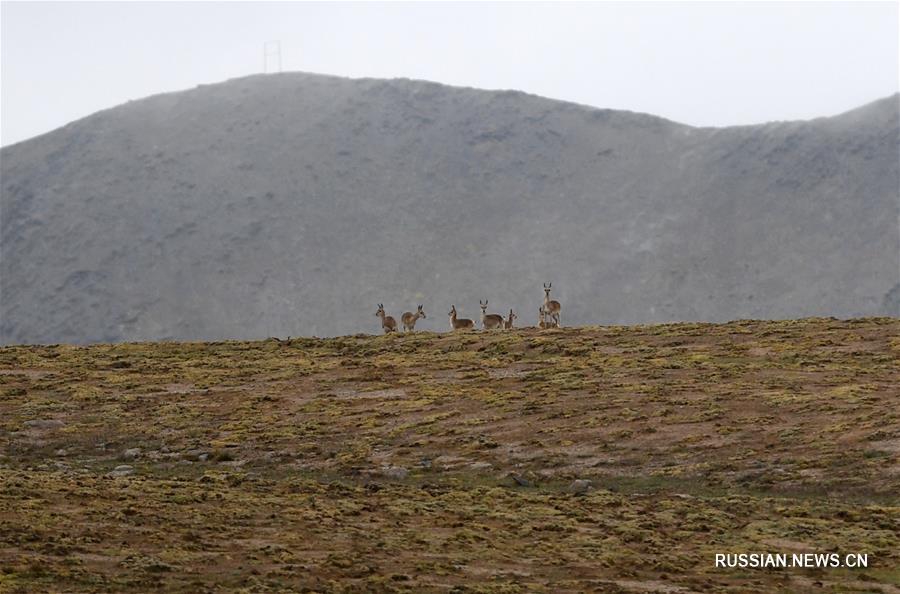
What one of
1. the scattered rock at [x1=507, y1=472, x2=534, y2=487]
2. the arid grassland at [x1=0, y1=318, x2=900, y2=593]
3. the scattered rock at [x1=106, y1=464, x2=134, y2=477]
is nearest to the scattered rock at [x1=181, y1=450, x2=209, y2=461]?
the arid grassland at [x1=0, y1=318, x2=900, y2=593]

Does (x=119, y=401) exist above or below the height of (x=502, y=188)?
below

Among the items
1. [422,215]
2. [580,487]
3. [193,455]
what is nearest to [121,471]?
[193,455]

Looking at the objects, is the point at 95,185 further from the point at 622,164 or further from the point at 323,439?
the point at 323,439

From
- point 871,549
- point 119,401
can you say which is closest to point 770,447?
point 871,549

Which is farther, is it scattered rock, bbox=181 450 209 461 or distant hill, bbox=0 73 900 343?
distant hill, bbox=0 73 900 343

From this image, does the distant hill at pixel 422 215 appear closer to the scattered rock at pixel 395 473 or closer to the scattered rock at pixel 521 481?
the scattered rock at pixel 395 473

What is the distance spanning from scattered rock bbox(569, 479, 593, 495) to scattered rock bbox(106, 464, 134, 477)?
8578 mm

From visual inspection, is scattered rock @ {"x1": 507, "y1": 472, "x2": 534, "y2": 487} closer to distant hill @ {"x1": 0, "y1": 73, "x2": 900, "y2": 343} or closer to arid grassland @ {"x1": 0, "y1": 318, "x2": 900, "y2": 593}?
arid grassland @ {"x1": 0, "y1": 318, "x2": 900, "y2": 593}

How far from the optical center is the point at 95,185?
13750 centimetres

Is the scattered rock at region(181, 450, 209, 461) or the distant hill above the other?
the distant hill

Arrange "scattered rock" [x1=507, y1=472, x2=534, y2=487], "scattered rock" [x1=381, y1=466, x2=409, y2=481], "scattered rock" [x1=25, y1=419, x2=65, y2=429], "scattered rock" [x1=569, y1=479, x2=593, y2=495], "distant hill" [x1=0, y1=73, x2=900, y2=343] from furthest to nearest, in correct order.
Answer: "distant hill" [x1=0, y1=73, x2=900, y2=343] < "scattered rock" [x1=25, y1=419, x2=65, y2=429] < "scattered rock" [x1=381, y1=466, x2=409, y2=481] < "scattered rock" [x1=507, y1=472, x2=534, y2=487] < "scattered rock" [x1=569, y1=479, x2=593, y2=495]

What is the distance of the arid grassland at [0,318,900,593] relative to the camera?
69.5 feet

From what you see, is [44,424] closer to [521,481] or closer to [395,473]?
[395,473]

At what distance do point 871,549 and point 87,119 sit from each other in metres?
135
